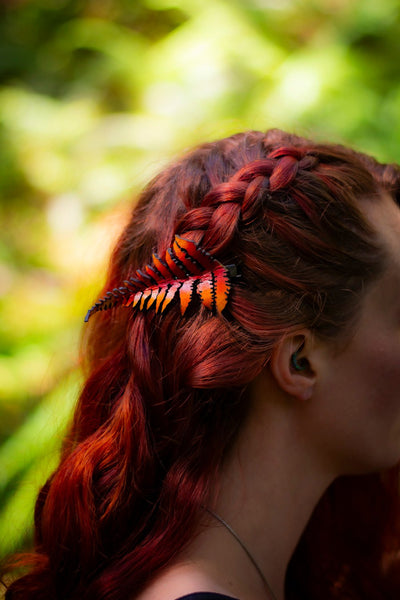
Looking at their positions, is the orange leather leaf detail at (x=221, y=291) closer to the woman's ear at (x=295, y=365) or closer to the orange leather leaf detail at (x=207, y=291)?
the orange leather leaf detail at (x=207, y=291)

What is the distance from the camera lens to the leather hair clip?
1.09m

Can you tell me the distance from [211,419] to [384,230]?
20.3 inches

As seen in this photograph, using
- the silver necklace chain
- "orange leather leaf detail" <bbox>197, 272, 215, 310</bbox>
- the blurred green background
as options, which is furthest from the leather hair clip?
the blurred green background

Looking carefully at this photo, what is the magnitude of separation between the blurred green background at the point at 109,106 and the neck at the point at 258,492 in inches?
41.6

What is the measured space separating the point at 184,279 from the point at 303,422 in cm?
38

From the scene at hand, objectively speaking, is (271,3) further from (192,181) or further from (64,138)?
(192,181)

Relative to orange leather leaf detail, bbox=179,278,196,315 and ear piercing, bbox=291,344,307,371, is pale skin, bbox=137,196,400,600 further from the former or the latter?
orange leather leaf detail, bbox=179,278,196,315

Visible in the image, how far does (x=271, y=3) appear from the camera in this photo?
279 centimetres

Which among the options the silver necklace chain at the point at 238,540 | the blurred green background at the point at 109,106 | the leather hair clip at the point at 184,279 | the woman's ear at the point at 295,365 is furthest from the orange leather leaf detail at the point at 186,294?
the blurred green background at the point at 109,106

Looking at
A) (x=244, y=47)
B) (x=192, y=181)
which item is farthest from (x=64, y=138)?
(x=192, y=181)

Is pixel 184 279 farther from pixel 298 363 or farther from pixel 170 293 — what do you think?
pixel 298 363

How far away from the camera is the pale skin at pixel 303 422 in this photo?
1.16 m

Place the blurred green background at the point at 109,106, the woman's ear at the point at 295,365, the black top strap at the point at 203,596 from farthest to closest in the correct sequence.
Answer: the blurred green background at the point at 109,106, the woman's ear at the point at 295,365, the black top strap at the point at 203,596

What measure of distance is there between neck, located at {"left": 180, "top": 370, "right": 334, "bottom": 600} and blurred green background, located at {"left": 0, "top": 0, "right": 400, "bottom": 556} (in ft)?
3.46
